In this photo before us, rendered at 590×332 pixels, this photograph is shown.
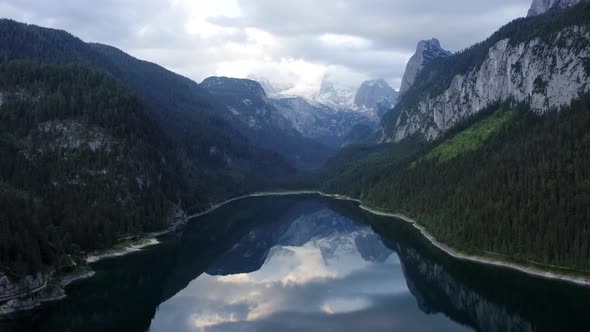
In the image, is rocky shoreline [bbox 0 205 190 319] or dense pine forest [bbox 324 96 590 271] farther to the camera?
dense pine forest [bbox 324 96 590 271]

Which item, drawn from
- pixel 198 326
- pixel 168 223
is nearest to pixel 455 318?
pixel 198 326

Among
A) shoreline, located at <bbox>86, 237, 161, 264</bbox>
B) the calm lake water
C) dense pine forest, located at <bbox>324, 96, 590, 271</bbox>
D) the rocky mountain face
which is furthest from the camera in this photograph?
shoreline, located at <bbox>86, 237, 161, 264</bbox>

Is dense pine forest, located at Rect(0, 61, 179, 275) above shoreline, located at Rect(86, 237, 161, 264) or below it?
above

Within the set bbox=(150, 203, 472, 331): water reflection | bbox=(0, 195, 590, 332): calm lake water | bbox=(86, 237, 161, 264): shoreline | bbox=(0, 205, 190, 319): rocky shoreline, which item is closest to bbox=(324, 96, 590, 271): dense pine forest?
bbox=(0, 195, 590, 332): calm lake water

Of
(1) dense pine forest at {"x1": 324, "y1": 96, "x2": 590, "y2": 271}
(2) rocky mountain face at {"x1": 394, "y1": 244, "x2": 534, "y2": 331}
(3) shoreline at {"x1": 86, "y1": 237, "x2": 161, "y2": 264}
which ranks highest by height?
(1) dense pine forest at {"x1": 324, "y1": 96, "x2": 590, "y2": 271}

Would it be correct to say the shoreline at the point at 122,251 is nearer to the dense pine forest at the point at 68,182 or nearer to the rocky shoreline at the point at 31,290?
the dense pine forest at the point at 68,182

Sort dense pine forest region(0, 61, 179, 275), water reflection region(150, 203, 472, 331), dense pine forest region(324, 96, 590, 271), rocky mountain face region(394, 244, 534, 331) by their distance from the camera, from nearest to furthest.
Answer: rocky mountain face region(394, 244, 534, 331)
water reflection region(150, 203, 472, 331)
dense pine forest region(324, 96, 590, 271)
dense pine forest region(0, 61, 179, 275)

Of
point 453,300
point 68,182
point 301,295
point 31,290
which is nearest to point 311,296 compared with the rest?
point 301,295

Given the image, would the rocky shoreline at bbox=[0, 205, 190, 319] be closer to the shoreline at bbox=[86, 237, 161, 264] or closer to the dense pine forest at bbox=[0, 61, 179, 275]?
the dense pine forest at bbox=[0, 61, 179, 275]
